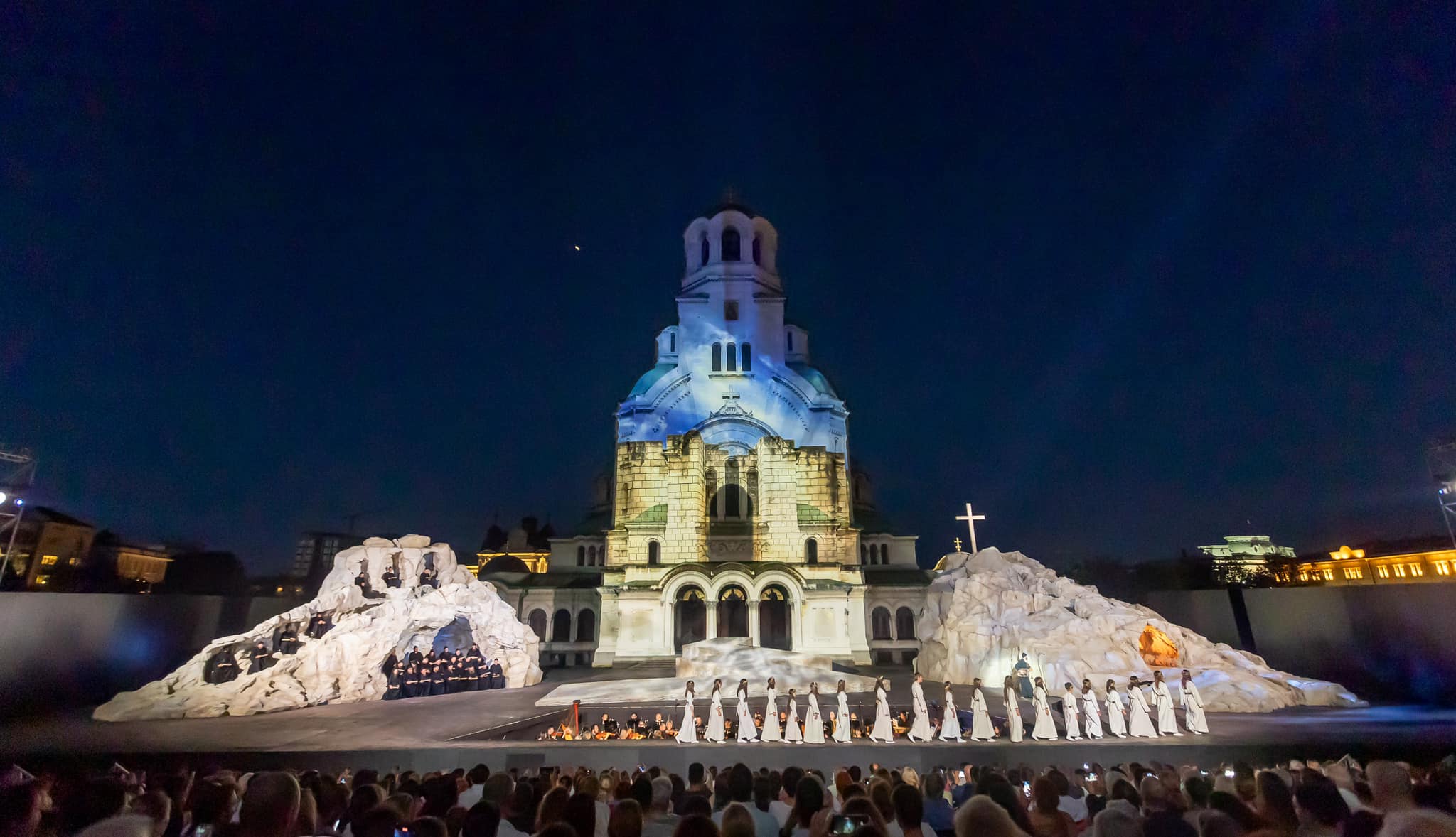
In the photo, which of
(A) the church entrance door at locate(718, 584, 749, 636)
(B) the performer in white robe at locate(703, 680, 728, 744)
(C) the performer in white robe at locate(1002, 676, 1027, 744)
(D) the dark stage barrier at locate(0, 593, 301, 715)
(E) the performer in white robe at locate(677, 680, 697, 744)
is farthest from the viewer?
(A) the church entrance door at locate(718, 584, 749, 636)

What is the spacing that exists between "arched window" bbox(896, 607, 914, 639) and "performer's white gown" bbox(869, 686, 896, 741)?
60.0 ft

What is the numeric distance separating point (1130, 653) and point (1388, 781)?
14920mm

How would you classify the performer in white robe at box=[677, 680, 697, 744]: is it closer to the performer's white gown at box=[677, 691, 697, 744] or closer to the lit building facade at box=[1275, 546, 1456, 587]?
the performer's white gown at box=[677, 691, 697, 744]

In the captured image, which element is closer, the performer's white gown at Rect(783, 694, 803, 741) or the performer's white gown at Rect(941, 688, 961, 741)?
the performer's white gown at Rect(783, 694, 803, 741)

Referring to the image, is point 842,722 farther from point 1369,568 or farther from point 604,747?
point 1369,568

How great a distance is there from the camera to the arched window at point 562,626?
28.0m

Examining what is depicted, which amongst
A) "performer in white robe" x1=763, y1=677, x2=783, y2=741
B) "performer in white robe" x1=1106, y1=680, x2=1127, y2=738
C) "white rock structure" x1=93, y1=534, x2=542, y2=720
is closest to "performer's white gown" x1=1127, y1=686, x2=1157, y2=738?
"performer in white robe" x1=1106, y1=680, x2=1127, y2=738

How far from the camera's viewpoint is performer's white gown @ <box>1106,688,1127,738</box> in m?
10.7

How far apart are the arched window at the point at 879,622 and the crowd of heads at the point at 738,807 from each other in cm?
2302

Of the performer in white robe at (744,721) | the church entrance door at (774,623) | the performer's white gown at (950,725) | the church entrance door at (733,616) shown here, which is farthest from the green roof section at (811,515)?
the performer in white robe at (744,721)

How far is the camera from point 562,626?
2823 cm

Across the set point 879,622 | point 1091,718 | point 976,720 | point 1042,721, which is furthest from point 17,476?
point 879,622

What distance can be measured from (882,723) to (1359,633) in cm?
1443

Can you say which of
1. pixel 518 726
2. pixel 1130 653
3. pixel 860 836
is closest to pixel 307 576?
pixel 518 726
